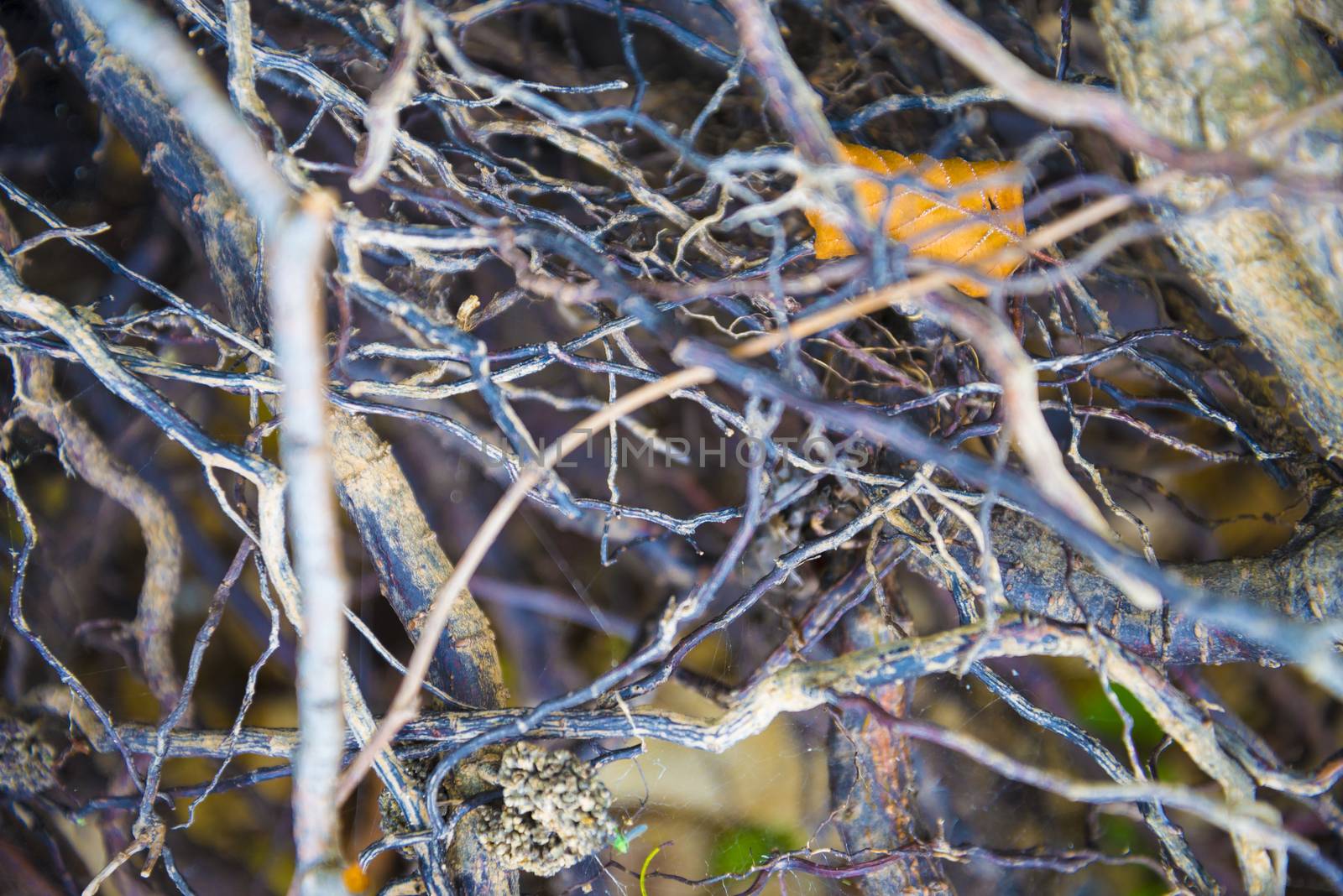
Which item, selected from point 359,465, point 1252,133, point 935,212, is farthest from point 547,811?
point 1252,133

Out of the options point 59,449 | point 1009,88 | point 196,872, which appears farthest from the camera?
point 196,872

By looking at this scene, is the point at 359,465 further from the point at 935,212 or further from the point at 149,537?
the point at 935,212

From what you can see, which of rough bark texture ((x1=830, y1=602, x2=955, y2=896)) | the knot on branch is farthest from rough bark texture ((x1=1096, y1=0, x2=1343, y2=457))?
the knot on branch

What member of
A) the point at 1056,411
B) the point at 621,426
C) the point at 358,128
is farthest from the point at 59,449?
the point at 1056,411

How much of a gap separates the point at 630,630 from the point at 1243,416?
0.70 meters

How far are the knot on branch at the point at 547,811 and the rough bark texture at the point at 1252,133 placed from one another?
62 cm

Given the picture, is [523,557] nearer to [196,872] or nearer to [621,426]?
[621,426]

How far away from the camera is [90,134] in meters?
1.01

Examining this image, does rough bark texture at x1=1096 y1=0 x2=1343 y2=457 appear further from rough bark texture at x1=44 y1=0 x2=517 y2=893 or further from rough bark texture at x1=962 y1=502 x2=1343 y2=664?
rough bark texture at x1=44 y1=0 x2=517 y2=893

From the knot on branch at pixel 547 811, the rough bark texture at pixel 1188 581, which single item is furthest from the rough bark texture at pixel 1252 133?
the knot on branch at pixel 547 811

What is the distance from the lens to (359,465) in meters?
0.74

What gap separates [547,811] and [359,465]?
34cm

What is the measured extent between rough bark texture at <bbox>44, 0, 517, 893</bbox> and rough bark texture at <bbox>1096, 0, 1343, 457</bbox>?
0.68 meters

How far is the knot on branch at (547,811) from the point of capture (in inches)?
26.1
